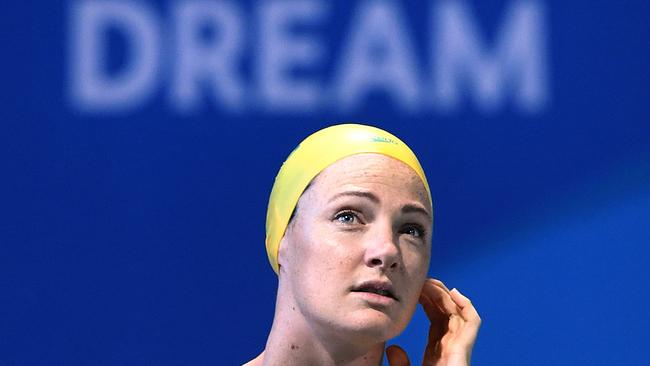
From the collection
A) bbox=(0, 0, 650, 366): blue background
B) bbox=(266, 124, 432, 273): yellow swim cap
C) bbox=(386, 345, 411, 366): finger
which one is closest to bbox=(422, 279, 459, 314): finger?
bbox=(386, 345, 411, 366): finger

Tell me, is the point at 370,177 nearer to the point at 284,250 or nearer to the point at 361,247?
the point at 361,247

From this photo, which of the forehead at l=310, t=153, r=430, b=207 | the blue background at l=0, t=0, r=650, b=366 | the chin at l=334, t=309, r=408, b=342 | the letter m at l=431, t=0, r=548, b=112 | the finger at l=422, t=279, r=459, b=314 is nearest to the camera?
the chin at l=334, t=309, r=408, b=342

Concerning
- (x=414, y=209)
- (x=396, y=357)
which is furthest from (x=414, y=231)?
(x=396, y=357)

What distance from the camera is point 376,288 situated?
337 cm

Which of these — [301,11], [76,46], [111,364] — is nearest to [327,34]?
[301,11]

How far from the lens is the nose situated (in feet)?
11.0

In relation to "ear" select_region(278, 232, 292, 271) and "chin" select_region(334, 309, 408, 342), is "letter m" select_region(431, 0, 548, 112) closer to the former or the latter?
"ear" select_region(278, 232, 292, 271)

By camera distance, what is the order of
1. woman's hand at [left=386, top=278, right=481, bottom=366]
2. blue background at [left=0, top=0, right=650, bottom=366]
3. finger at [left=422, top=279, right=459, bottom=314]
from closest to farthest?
woman's hand at [left=386, top=278, right=481, bottom=366] → finger at [left=422, top=279, right=459, bottom=314] → blue background at [left=0, top=0, right=650, bottom=366]

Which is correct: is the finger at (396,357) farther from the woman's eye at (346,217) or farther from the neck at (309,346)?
the woman's eye at (346,217)

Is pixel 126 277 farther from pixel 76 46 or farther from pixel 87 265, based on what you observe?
pixel 76 46

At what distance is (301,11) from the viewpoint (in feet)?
14.8

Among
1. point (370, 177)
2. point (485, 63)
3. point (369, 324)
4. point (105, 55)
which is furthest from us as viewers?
point (485, 63)

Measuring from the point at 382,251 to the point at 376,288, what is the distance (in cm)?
9

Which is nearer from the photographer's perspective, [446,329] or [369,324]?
[369,324]
